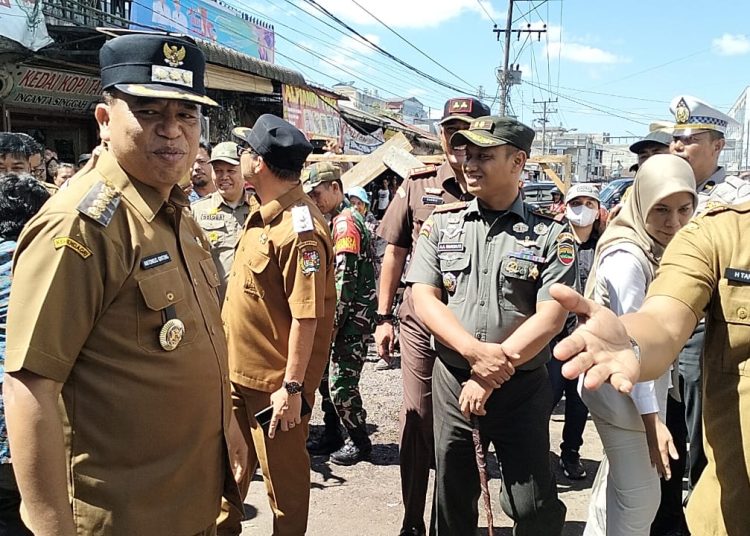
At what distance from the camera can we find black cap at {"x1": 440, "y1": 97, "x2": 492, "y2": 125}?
3.46 meters

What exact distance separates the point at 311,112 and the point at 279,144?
10.6 meters

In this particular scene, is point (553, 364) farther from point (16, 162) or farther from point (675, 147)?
point (16, 162)

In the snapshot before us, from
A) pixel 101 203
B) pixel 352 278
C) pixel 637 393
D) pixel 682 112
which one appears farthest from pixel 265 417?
pixel 682 112

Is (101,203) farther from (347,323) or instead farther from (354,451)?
(354,451)

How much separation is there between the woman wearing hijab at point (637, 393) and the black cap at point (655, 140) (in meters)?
1.63

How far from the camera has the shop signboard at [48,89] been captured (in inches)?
285

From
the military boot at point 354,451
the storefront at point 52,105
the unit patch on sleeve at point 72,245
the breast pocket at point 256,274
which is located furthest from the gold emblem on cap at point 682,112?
the storefront at point 52,105

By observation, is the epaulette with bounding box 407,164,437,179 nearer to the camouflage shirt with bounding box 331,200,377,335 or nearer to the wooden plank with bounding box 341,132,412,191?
the camouflage shirt with bounding box 331,200,377,335

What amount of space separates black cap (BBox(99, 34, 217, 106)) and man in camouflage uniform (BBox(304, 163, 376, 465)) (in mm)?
2656

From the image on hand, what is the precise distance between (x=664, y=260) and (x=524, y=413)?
1.09 meters

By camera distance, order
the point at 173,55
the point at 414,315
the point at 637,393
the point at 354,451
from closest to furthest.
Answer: the point at 173,55 → the point at 637,393 → the point at 414,315 → the point at 354,451

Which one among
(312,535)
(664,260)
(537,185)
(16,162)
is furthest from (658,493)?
(537,185)

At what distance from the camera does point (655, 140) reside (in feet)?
13.4

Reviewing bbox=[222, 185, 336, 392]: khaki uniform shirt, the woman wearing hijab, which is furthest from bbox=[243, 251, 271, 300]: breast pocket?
the woman wearing hijab
